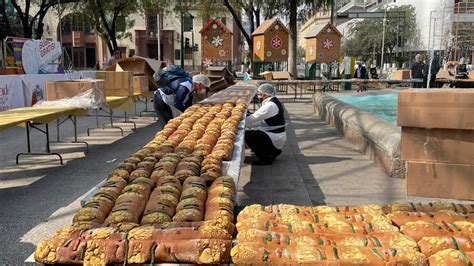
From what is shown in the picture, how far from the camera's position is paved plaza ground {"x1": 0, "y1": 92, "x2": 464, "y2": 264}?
5.05m

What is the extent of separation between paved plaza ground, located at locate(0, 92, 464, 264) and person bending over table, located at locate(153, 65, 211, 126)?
118cm

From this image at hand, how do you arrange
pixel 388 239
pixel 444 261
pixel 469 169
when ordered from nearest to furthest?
pixel 444 261 → pixel 388 239 → pixel 469 169

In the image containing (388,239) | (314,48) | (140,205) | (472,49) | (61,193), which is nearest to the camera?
(388,239)

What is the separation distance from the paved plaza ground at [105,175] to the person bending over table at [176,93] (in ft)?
3.87

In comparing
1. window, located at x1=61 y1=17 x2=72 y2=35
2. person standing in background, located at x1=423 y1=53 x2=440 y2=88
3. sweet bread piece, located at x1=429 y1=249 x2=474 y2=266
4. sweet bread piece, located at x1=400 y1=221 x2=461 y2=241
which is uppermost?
window, located at x1=61 y1=17 x2=72 y2=35

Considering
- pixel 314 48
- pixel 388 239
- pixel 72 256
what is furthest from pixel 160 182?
pixel 314 48

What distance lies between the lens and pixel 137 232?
2281 millimetres

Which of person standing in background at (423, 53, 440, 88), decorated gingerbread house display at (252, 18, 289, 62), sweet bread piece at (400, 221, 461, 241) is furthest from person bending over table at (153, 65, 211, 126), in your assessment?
person standing in background at (423, 53, 440, 88)

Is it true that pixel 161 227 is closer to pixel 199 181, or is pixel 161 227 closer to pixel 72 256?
pixel 72 256

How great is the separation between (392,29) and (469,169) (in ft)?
227

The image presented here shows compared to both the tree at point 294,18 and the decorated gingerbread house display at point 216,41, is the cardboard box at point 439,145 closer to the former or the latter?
the decorated gingerbread house display at point 216,41

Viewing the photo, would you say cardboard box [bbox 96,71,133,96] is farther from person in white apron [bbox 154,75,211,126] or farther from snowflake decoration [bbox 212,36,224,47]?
snowflake decoration [bbox 212,36,224,47]

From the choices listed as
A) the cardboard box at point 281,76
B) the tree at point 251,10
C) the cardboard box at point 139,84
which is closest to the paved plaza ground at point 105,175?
the cardboard box at point 139,84

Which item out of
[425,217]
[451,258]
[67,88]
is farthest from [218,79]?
[451,258]
